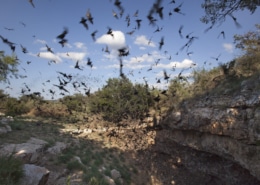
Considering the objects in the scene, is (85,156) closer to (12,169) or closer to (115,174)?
(115,174)

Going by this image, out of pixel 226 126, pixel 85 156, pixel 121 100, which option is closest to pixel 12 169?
pixel 226 126

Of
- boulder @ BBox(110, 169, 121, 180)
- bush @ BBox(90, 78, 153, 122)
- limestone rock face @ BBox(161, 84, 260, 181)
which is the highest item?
bush @ BBox(90, 78, 153, 122)

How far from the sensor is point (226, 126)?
9.33 m

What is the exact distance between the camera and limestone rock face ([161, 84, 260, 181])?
27.4 ft

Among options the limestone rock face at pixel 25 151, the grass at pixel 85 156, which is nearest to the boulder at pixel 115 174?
the grass at pixel 85 156

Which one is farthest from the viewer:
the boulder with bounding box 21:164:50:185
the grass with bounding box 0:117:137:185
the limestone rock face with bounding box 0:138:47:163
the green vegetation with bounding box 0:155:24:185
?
the grass with bounding box 0:117:137:185

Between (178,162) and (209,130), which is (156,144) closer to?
(178,162)

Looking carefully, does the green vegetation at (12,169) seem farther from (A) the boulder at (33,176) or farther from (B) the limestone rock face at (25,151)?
(B) the limestone rock face at (25,151)

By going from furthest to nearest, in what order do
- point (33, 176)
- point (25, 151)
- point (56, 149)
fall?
point (56, 149) < point (25, 151) < point (33, 176)

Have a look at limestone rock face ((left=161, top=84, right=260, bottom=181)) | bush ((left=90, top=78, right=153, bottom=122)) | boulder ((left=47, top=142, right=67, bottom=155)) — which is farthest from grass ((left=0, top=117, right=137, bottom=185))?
limestone rock face ((left=161, top=84, right=260, bottom=181))

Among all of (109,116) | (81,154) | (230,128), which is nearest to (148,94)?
(109,116)

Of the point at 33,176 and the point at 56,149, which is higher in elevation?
the point at 56,149

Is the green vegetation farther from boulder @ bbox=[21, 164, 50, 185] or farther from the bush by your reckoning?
the bush

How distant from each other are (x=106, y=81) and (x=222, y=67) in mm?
11217
